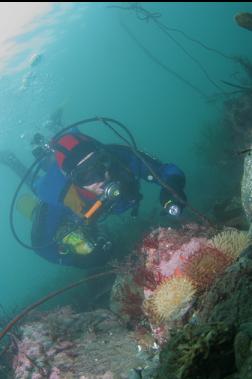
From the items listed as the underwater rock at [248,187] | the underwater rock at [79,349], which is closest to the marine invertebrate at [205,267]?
the underwater rock at [79,349]

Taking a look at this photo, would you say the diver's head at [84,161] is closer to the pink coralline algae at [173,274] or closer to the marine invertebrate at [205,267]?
the pink coralline algae at [173,274]

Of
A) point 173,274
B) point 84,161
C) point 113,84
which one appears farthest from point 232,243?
point 113,84

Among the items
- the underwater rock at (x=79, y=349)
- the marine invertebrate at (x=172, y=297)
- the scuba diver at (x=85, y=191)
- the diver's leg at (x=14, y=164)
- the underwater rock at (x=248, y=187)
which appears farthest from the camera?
the diver's leg at (x=14, y=164)

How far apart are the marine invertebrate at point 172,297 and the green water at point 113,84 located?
1013 centimetres

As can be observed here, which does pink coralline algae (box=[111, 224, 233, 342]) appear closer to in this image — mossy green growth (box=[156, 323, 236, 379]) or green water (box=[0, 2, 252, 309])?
mossy green growth (box=[156, 323, 236, 379])

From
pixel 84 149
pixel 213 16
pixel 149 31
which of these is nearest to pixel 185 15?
pixel 213 16

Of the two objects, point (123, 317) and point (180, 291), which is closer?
point (180, 291)

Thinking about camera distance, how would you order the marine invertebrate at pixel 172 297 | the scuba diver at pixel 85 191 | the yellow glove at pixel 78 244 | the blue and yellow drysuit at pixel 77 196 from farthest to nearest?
the yellow glove at pixel 78 244, the blue and yellow drysuit at pixel 77 196, the scuba diver at pixel 85 191, the marine invertebrate at pixel 172 297

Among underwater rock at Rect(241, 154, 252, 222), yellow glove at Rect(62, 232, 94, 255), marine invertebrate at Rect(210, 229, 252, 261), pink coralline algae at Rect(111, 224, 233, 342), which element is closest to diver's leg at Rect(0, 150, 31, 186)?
yellow glove at Rect(62, 232, 94, 255)

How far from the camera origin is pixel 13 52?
82.1 ft

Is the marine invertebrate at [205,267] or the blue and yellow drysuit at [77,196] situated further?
the blue and yellow drysuit at [77,196]

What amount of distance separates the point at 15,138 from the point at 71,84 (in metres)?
26.4

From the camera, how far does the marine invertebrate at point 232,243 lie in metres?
3.96

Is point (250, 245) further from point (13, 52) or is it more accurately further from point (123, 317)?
point (13, 52)
